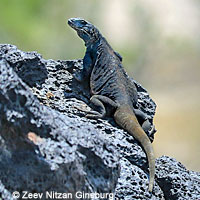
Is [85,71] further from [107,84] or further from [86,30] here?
[86,30]

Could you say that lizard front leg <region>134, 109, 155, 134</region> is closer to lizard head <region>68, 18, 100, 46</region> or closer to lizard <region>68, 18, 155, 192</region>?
lizard <region>68, 18, 155, 192</region>

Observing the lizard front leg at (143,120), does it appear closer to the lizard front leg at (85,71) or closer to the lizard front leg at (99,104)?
the lizard front leg at (99,104)

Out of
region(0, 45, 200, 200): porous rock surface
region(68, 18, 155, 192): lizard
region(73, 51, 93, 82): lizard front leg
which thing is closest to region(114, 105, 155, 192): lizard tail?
region(68, 18, 155, 192): lizard

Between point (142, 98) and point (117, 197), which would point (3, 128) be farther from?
point (142, 98)

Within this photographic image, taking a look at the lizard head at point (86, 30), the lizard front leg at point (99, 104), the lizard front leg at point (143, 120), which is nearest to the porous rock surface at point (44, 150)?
the lizard front leg at point (99, 104)

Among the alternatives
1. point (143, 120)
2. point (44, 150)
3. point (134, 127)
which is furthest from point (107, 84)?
point (44, 150)

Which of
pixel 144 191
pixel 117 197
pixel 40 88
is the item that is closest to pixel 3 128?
pixel 117 197

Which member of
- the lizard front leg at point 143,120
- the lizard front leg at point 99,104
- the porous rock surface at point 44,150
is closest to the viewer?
the porous rock surface at point 44,150
